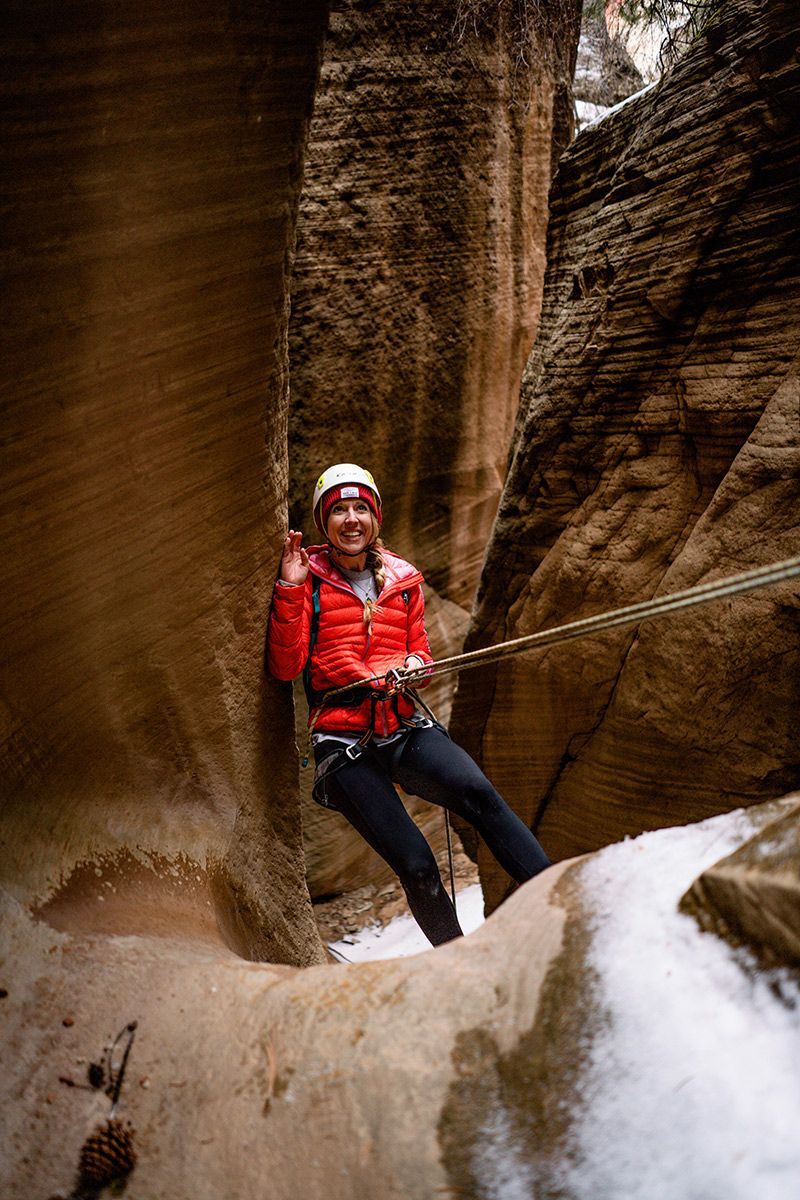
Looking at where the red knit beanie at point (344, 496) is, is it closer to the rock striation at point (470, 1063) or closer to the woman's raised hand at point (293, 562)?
the woman's raised hand at point (293, 562)

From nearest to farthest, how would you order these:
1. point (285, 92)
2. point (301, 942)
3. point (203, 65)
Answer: point (203, 65) → point (285, 92) → point (301, 942)

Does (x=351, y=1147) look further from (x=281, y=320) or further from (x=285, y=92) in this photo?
(x=285, y=92)

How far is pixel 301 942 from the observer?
11.0ft

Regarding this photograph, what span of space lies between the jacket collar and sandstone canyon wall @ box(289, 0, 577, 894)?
2864mm

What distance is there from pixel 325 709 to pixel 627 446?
186cm

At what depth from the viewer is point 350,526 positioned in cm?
310

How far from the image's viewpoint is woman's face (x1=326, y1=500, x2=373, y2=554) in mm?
3104

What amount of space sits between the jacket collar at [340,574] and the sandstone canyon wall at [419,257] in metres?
2.86

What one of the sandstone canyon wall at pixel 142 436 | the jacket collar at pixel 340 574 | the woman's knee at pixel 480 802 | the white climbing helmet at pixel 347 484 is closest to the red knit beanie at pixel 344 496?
the white climbing helmet at pixel 347 484

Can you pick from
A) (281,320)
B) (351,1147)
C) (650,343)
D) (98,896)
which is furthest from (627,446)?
(351,1147)

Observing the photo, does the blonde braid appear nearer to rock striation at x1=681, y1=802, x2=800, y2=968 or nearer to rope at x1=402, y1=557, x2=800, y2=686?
rope at x1=402, y1=557, x2=800, y2=686

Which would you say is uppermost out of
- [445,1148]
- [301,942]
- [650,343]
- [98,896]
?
[650,343]

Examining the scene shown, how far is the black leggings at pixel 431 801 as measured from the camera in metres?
2.67

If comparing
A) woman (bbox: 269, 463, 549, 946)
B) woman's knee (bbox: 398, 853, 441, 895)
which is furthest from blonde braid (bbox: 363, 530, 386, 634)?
woman's knee (bbox: 398, 853, 441, 895)
